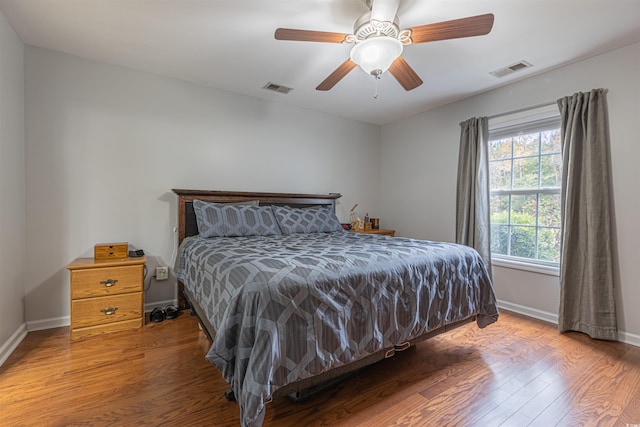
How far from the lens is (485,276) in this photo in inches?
88.8

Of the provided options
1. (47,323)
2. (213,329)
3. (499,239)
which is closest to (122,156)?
(47,323)

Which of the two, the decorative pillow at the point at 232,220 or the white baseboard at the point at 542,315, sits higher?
the decorative pillow at the point at 232,220

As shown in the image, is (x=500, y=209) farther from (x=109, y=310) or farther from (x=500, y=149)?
(x=109, y=310)

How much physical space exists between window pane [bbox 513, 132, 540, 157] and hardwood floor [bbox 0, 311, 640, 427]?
1.85m

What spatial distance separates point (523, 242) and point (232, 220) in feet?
10.1

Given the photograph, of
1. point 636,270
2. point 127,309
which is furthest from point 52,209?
point 636,270

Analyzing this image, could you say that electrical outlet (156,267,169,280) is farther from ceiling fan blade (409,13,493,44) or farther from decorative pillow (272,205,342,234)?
ceiling fan blade (409,13,493,44)

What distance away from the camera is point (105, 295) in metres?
2.40

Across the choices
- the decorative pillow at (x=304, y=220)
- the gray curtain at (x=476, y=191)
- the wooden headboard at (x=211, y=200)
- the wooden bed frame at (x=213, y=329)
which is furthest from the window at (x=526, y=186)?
the wooden headboard at (x=211, y=200)

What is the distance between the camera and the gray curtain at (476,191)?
128 inches

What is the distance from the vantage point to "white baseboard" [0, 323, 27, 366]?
1970 mm

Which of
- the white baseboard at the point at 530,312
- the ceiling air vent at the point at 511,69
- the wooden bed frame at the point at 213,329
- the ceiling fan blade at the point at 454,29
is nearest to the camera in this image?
the wooden bed frame at the point at 213,329

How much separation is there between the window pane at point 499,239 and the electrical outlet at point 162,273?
11.9 feet

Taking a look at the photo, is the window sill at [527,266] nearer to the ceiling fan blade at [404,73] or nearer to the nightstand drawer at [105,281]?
the ceiling fan blade at [404,73]
